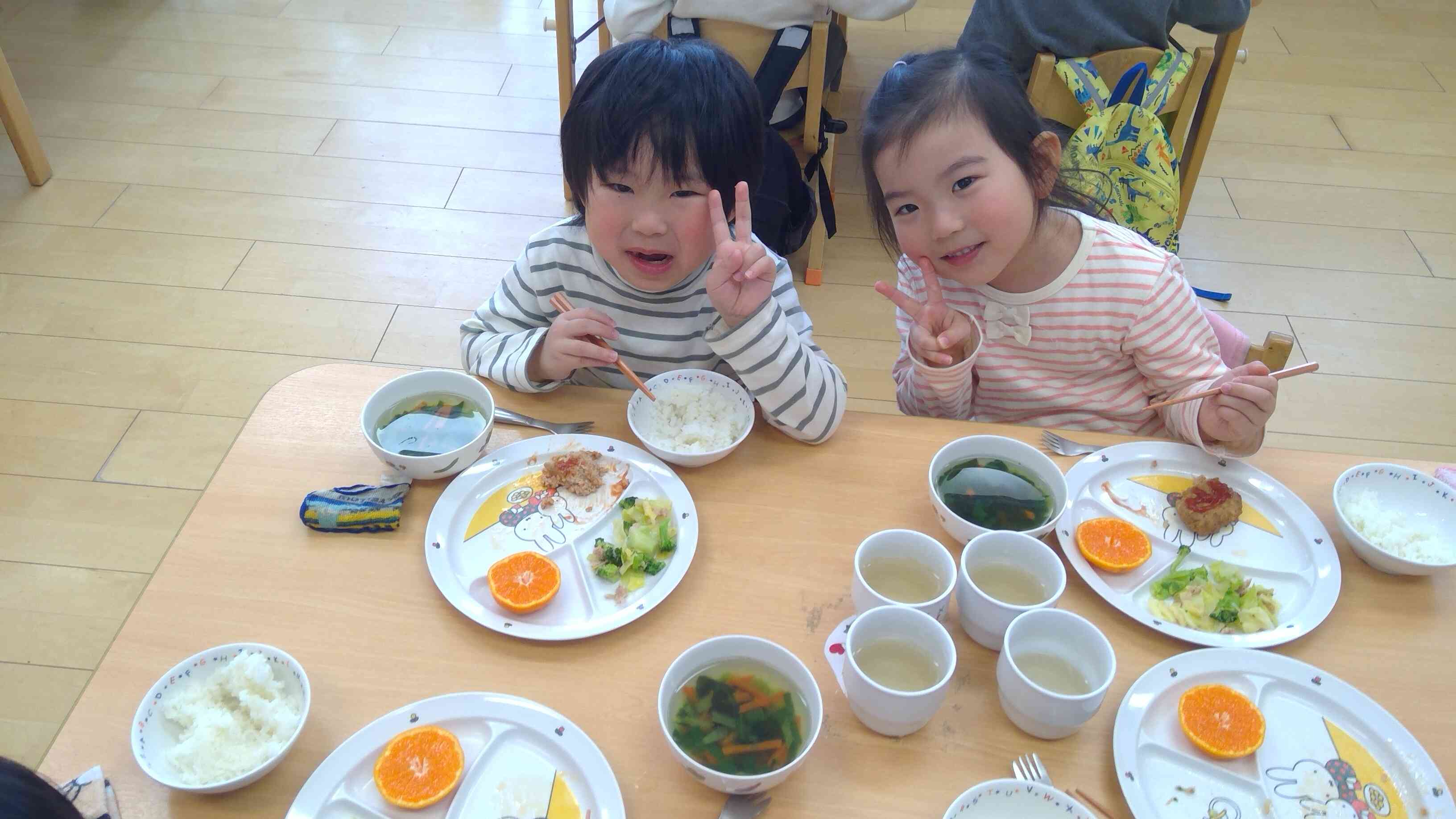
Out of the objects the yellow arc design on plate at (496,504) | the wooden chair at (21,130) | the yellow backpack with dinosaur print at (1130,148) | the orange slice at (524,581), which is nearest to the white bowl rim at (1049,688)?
the orange slice at (524,581)

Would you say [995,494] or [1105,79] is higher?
[995,494]

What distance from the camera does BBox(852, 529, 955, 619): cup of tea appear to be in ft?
3.15

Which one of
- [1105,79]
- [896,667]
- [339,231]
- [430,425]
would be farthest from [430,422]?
[339,231]

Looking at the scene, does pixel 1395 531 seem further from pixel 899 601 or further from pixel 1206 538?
pixel 899 601

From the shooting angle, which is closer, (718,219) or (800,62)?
(718,219)

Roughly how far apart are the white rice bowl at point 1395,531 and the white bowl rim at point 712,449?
2.39 feet

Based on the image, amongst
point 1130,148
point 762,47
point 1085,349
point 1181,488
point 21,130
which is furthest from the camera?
point 21,130

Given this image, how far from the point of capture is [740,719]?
86 centimetres

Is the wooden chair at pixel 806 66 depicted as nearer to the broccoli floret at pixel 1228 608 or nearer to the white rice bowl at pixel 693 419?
the white rice bowl at pixel 693 419

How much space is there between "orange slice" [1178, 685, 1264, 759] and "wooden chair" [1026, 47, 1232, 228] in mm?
1764

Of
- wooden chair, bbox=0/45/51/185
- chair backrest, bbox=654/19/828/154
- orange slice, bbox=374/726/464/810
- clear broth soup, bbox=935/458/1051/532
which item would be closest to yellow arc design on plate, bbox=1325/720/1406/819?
clear broth soup, bbox=935/458/1051/532

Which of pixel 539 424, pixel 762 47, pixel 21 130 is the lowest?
pixel 21 130

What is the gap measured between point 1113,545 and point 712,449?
493mm

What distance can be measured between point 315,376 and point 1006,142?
99cm
